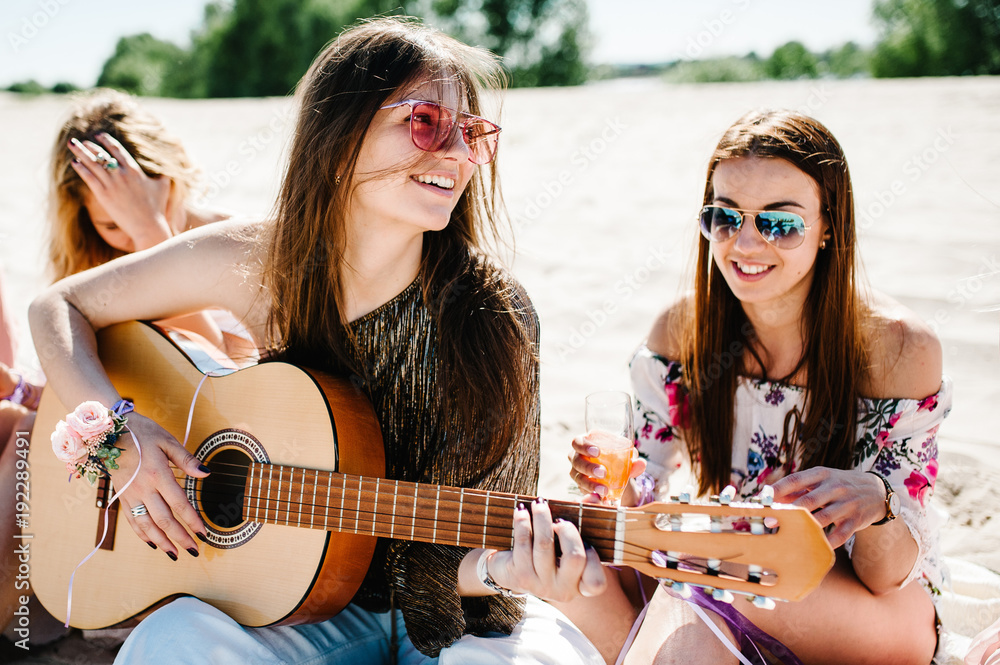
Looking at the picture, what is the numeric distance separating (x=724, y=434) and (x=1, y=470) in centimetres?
254

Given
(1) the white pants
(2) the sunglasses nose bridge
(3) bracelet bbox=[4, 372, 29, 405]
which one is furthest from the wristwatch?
(3) bracelet bbox=[4, 372, 29, 405]

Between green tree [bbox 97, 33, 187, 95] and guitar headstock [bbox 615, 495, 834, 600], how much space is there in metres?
42.1

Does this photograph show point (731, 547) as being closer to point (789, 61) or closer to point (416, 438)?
point (416, 438)

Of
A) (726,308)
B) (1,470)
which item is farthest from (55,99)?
(726,308)

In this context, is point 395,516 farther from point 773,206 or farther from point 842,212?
point 842,212

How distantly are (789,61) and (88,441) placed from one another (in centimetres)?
3068

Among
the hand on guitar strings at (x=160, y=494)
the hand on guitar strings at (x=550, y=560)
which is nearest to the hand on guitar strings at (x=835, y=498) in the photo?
the hand on guitar strings at (x=550, y=560)

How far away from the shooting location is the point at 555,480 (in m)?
3.64

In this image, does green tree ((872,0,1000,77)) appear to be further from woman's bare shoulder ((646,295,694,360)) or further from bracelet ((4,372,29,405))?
bracelet ((4,372,29,405))

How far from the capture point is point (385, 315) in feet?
7.96

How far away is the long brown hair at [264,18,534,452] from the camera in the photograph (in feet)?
7.40

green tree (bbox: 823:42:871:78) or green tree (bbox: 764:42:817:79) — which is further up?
green tree (bbox: 823:42:871:78)

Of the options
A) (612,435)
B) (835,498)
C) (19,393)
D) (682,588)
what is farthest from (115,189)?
(835,498)

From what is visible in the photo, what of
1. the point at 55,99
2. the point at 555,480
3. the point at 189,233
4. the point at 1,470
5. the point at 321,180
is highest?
the point at 55,99
